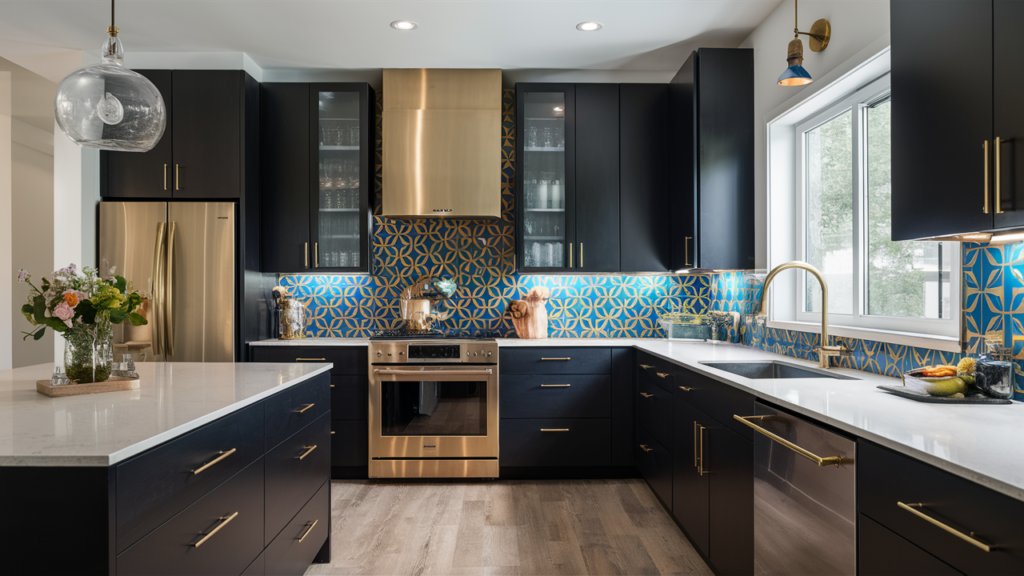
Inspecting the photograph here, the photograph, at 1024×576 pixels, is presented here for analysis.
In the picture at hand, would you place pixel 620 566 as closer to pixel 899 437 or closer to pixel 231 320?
pixel 899 437

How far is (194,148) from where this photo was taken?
11.1 feet

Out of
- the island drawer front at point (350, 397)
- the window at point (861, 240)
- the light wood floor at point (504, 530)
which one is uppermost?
the window at point (861, 240)

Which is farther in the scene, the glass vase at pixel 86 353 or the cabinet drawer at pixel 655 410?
the cabinet drawer at pixel 655 410

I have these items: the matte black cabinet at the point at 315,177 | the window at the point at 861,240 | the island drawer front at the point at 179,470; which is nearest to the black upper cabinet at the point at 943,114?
the window at the point at 861,240

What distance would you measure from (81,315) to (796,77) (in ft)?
8.19

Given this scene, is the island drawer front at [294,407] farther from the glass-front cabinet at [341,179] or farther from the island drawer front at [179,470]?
the glass-front cabinet at [341,179]

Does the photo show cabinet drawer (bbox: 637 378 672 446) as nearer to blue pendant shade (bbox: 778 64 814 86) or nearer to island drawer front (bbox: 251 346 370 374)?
blue pendant shade (bbox: 778 64 814 86)

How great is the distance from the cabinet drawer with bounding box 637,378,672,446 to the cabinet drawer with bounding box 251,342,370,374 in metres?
1.65

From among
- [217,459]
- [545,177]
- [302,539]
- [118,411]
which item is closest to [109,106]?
[118,411]

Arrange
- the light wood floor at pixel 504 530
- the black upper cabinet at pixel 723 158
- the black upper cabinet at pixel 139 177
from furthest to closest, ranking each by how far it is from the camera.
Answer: the black upper cabinet at pixel 139 177 < the black upper cabinet at pixel 723 158 < the light wood floor at pixel 504 530

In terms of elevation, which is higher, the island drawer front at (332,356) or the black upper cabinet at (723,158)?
the black upper cabinet at (723,158)

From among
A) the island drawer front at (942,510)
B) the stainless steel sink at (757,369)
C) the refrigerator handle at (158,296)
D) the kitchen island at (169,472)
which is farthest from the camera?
the refrigerator handle at (158,296)

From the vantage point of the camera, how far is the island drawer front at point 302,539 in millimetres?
1817

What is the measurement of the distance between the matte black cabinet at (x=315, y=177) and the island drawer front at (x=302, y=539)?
1.66m
